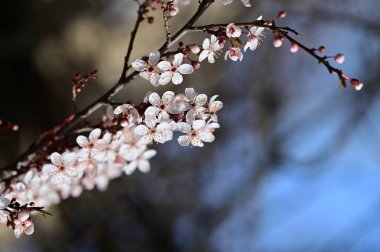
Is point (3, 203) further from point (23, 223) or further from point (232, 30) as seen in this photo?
point (232, 30)

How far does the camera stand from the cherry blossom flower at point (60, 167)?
155 cm

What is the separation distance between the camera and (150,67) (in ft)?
4.79

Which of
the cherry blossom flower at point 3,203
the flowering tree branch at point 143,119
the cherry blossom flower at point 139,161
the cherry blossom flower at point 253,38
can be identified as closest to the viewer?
the cherry blossom flower at point 3,203

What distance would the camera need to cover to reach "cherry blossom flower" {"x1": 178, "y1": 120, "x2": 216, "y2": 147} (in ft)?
4.86

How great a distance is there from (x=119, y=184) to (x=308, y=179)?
7.22 ft

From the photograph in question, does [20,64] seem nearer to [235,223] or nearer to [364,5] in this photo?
[235,223]

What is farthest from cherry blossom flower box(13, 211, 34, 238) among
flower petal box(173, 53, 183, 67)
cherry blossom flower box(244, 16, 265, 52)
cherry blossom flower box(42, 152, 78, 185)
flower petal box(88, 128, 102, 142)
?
cherry blossom flower box(244, 16, 265, 52)

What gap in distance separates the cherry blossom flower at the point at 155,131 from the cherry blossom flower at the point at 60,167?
261 millimetres

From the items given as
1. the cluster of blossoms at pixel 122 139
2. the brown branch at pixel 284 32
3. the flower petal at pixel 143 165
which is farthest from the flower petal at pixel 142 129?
the flower petal at pixel 143 165

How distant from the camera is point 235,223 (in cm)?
574

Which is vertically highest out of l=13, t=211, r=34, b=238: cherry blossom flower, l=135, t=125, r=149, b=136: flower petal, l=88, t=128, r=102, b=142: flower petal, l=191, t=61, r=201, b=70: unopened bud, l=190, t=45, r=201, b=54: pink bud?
l=190, t=45, r=201, b=54: pink bud

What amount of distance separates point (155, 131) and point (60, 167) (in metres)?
0.35

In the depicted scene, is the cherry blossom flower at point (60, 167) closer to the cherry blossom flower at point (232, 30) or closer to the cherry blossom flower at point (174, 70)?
the cherry blossom flower at point (174, 70)

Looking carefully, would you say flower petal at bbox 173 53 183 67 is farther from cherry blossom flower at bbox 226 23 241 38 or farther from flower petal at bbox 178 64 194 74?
cherry blossom flower at bbox 226 23 241 38
